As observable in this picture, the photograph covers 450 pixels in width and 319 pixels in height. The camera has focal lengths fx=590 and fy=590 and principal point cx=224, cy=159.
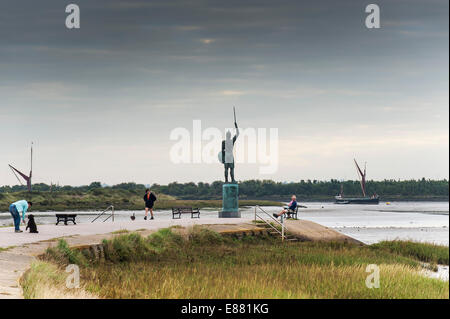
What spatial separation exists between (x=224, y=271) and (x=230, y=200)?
18.2 metres

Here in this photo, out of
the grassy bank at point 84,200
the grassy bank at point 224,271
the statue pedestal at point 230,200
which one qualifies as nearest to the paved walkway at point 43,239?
the grassy bank at point 224,271

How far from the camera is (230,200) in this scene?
116 ft

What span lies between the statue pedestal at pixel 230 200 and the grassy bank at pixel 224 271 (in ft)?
25.3

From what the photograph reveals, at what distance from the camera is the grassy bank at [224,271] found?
42.1 ft

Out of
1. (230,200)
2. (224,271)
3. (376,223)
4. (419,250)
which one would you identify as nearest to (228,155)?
(230,200)

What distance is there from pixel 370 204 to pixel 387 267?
160 metres

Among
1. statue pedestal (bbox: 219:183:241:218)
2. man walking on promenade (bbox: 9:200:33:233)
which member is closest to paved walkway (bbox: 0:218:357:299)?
man walking on promenade (bbox: 9:200:33:233)

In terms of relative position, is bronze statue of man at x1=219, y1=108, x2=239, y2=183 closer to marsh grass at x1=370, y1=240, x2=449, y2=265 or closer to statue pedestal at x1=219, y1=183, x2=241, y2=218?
statue pedestal at x1=219, y1=183, x2=241, y2=218

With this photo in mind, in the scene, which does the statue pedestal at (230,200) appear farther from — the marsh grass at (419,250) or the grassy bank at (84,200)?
the grassy bank at (84,200)

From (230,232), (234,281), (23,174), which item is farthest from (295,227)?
(23,174)

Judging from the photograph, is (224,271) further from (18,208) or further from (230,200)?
(230,200)

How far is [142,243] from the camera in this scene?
21125mm

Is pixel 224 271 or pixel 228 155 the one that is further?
pixel 228 155
